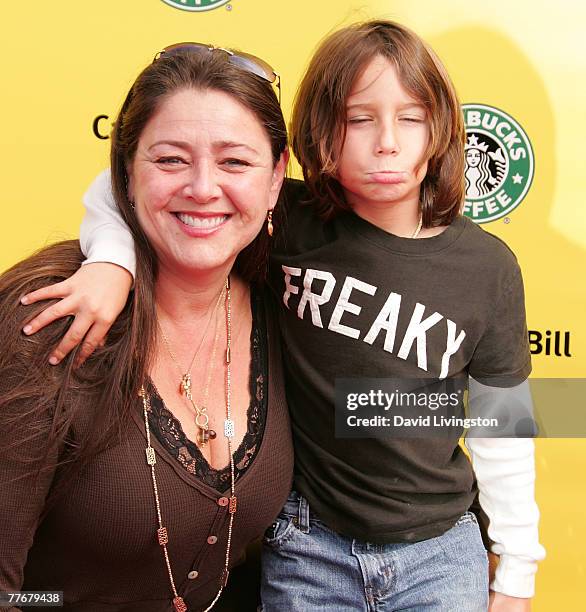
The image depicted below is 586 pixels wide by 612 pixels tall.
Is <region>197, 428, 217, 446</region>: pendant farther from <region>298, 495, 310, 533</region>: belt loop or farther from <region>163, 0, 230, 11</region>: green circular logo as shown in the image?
<region>163, 0, 230, 11</region>: green circular logo

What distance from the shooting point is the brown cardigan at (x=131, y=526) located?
1.13m

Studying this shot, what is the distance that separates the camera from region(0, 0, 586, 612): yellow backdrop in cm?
169

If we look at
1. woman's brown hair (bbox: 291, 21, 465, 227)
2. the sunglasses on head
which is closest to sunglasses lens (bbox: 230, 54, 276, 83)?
the sunglasses on head

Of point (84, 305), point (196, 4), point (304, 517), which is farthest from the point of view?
point (196, 4)

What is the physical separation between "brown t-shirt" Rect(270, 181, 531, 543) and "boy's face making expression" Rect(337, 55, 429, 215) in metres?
0.08

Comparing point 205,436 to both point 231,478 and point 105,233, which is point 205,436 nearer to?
point 231,478

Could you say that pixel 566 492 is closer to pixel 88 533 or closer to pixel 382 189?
pixel 382 189

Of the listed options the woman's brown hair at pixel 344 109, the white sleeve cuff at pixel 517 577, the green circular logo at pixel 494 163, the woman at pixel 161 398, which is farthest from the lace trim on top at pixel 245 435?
the green circular logo at pixel 494 163

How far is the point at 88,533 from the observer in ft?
3.77

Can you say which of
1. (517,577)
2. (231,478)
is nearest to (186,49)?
(231,478)

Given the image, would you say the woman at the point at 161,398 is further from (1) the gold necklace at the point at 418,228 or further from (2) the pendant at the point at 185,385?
(1) the gold necklace at the point at 418,228

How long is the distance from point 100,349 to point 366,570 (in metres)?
0.56

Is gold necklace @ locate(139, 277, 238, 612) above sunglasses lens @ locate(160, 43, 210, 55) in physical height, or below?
below

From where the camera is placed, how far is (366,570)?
1.28 m
